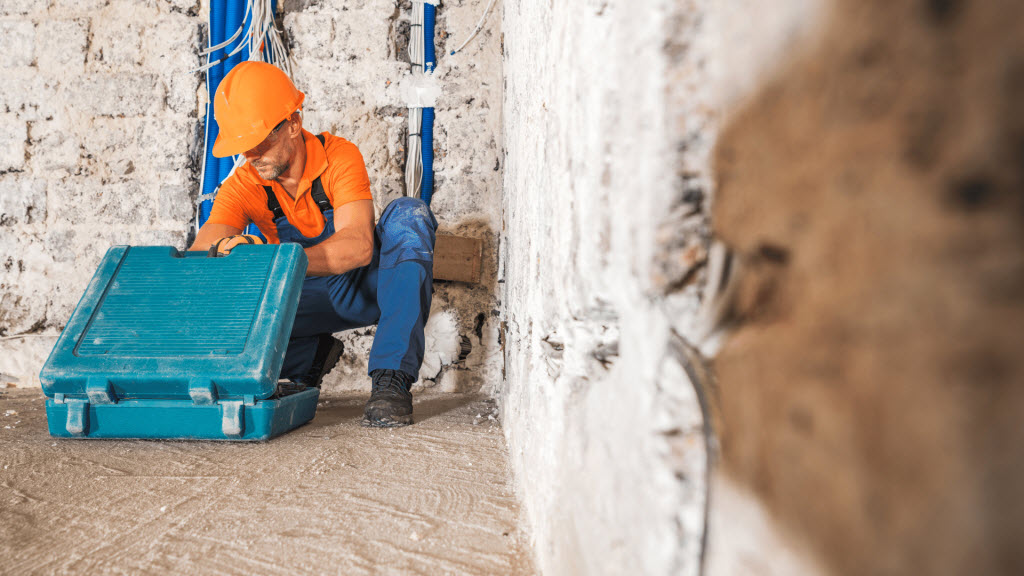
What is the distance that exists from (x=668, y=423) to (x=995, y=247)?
18 cm

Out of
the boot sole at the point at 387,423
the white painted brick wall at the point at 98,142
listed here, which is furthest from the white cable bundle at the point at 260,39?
the boot sole at the point at 387,423

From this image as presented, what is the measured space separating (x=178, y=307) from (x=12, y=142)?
1.51 m

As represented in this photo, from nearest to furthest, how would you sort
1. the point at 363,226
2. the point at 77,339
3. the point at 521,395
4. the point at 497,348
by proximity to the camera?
the point at 521,395 → the point at 77,339 → the point at 363,226 → the point at 497,348

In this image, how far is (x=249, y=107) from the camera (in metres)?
1.55

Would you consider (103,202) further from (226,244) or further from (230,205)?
(226,244)

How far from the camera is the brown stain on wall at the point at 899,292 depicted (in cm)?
13

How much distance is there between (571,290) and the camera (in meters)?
0.46

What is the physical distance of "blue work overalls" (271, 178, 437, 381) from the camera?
1.50m

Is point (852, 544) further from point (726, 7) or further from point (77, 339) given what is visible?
point (77, 339)

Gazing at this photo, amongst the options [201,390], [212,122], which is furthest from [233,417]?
[212,122]

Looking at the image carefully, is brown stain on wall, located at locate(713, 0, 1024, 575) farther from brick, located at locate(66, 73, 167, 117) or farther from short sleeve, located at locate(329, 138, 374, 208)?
brick, located at locate(66, 73, 167, 117)

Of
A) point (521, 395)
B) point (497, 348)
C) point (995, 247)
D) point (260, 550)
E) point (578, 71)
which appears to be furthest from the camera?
point (497, 348)

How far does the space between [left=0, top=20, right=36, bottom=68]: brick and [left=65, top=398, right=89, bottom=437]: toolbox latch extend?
167 centimetres

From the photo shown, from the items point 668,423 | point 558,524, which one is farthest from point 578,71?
point 558,524
